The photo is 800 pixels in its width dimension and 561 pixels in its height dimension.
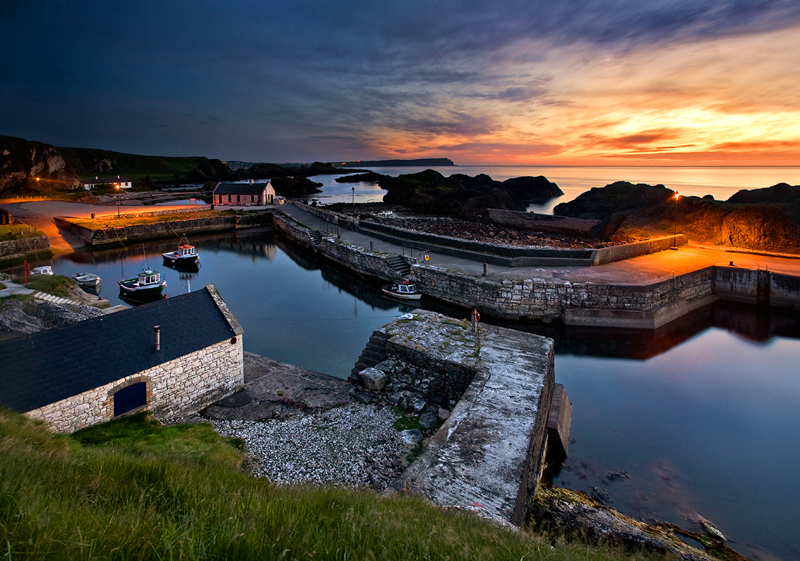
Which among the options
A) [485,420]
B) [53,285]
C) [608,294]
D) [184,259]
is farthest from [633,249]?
[184,259]

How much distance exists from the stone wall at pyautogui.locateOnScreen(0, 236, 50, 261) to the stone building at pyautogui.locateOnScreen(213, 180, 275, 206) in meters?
24.1

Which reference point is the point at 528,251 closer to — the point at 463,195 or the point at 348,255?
the point at 348,255

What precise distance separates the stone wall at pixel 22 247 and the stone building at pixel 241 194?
24092 millimetres

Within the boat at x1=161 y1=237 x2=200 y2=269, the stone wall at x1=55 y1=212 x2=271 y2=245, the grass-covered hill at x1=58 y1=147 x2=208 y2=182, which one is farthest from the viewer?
the grass-covered hill at x1=58 y1=147 x2=208 y2=182

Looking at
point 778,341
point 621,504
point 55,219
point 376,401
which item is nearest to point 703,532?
point 621,504

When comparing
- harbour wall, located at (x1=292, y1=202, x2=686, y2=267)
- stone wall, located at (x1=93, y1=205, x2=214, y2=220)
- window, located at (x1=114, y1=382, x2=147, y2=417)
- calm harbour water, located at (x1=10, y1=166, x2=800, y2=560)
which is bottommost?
calm harbour water, located at (x1=10, y1=166, x2=800, y2=560)

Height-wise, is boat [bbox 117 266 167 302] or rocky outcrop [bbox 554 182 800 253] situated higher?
rocky outcrop [bbox 554 182 800 253]

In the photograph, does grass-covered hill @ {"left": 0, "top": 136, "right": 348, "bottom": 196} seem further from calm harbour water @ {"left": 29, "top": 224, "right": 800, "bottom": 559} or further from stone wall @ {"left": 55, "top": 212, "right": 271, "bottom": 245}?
calm harbour water @ {"left": 29, "top": 224, "right": 800, "bottom": 559}

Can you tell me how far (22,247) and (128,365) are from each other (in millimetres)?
30577

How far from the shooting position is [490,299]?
60.3ft

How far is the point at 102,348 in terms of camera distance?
27.8ft

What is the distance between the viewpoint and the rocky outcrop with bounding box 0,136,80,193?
66500 millimetres

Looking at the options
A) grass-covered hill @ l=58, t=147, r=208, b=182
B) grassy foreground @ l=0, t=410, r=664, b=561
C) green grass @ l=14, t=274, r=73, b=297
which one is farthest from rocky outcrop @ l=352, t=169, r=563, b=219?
grass-covered hill @ l=58, t=147, r=208, b=182

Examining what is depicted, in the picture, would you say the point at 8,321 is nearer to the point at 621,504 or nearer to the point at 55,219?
the point at 621,504
